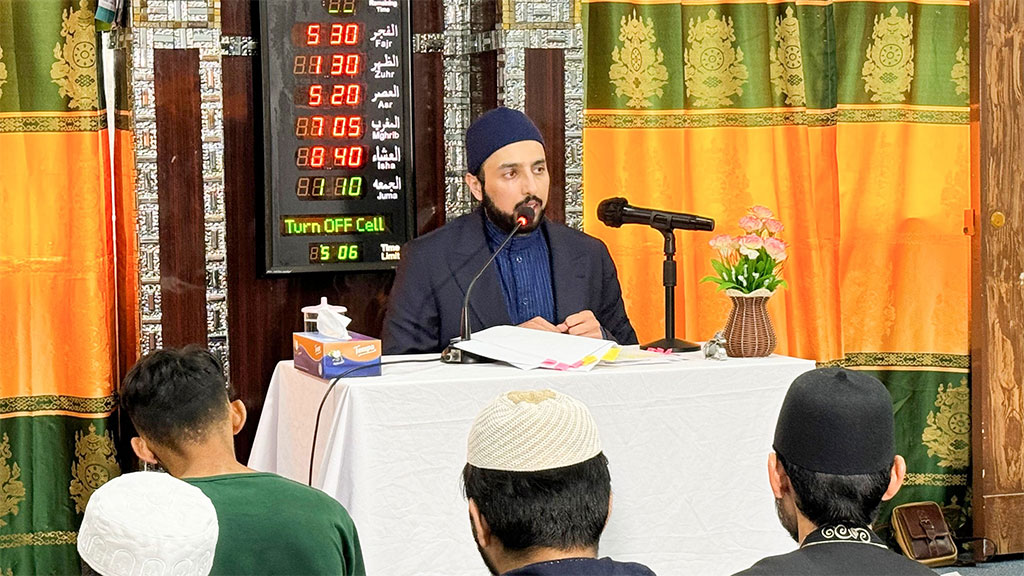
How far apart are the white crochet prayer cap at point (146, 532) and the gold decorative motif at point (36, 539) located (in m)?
2.95

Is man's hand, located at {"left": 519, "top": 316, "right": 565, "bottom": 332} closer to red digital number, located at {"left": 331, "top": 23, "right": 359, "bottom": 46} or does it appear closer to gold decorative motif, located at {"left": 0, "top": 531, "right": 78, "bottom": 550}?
red digital number, located at {"left": 331, "top": 23, "right": 359, "bottom": 46}

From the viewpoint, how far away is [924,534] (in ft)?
15.7

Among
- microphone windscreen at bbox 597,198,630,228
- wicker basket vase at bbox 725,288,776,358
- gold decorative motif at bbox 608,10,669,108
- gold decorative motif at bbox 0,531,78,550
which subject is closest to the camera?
wicker basket vase at bbox 725,288,776,358

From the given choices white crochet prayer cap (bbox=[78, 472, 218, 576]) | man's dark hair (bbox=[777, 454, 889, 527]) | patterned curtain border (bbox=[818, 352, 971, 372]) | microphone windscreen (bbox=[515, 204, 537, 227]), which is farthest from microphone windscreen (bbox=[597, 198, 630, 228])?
white crochet prayer cap (bbox=[78, 472, 218, 576])

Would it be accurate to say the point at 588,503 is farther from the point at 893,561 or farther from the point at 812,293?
the point at 812,293

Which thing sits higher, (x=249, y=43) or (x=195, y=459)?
(x=249, y=43)

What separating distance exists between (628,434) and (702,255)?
1625 millimetres

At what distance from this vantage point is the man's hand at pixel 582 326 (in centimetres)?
365

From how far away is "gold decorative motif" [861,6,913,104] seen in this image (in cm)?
493

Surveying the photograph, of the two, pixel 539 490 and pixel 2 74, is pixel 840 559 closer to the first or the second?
pixel 539 490

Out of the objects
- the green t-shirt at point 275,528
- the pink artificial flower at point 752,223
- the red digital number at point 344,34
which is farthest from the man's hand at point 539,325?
the green t-shirt at point 275,528

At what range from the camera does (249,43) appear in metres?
4.21

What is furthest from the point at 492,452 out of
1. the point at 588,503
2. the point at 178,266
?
the point at 178,266

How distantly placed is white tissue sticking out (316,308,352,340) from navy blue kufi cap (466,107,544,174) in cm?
83
